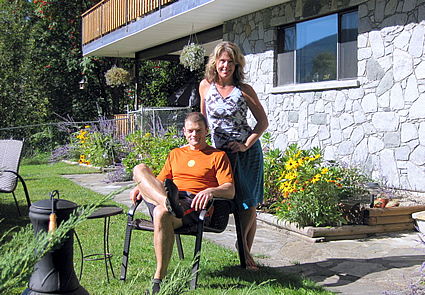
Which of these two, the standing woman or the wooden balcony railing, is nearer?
the standing woman

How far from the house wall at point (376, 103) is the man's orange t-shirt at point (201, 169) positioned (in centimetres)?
354

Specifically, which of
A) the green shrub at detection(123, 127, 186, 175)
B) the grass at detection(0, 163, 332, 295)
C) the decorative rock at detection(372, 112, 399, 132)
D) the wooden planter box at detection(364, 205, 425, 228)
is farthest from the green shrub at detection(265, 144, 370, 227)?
the green shrub at detection(123, 127, 186, 175)

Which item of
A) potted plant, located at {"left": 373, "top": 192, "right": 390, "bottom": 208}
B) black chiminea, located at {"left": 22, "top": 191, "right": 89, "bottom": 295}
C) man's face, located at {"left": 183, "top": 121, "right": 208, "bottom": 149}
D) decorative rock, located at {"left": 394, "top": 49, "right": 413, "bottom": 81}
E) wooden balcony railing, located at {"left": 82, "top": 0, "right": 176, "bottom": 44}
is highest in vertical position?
wooden balcony railing, located at {"left": 82, "top": 0, "right": 176, "bottom": 44}

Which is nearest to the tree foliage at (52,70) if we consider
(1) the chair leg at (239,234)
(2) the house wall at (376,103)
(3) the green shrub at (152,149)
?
(3) the green shrub at (152,149)

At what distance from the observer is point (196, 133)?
3.41 metres

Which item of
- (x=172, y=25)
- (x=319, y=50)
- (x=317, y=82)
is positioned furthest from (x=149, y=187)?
(x=172, y=25)

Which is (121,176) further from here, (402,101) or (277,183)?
(402,101)

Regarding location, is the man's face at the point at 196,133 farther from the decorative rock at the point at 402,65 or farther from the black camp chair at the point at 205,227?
the decorative rock at the point at 402,65

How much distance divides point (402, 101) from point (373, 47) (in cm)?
92

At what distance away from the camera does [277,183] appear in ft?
17.2

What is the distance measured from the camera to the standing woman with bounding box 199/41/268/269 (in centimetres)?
356

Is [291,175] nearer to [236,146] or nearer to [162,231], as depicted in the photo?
[236,146]

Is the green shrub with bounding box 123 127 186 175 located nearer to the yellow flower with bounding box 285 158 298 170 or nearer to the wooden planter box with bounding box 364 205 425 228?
the yellow flower with bounding box 285 158 298 170

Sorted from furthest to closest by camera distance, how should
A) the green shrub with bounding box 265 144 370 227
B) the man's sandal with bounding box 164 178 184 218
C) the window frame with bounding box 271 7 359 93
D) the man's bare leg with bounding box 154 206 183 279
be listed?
the window frame with bounding box 271 7 359 93 < the green shrub with bounding box 265 144 370 227 < the man's bare leg with bounding box 154 206 183 279 < the man's sandal with bounding box 164 178 184 218
